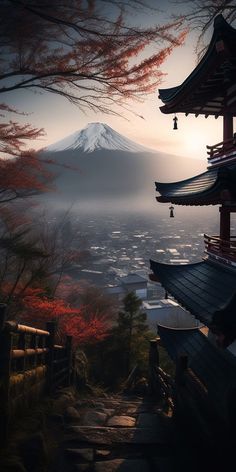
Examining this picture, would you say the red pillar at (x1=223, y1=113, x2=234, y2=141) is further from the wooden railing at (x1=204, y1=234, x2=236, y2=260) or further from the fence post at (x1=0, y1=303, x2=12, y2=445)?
the fence post at (x1=0, y1=303, x2=12, y2=445)

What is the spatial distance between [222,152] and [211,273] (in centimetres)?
244

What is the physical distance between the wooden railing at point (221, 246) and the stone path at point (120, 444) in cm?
334

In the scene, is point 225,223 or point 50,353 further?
point 50,353

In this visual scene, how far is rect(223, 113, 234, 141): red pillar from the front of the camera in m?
6.99

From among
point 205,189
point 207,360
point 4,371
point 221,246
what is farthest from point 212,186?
point 4,371

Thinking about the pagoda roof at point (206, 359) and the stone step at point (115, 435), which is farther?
the pagoda roof at point (206, 359)

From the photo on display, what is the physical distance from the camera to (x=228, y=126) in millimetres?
7086

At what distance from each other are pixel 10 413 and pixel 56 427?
125 centimetres

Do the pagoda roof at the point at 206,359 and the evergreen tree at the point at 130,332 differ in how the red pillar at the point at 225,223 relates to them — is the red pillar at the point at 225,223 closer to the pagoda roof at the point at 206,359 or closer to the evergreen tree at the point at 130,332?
the pagoda roof at the point at 206,359

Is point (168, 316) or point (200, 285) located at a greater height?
point (200, 285)

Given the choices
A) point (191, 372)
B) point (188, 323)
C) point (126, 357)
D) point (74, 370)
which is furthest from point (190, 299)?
point (188, 323)

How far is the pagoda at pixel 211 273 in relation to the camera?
462cm

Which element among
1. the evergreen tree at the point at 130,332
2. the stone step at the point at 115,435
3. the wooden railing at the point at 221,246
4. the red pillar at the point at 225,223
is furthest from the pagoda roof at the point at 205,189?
the evergreen tree at the point at 130,332

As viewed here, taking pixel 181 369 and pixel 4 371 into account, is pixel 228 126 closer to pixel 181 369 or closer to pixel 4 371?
pixel 181 369
